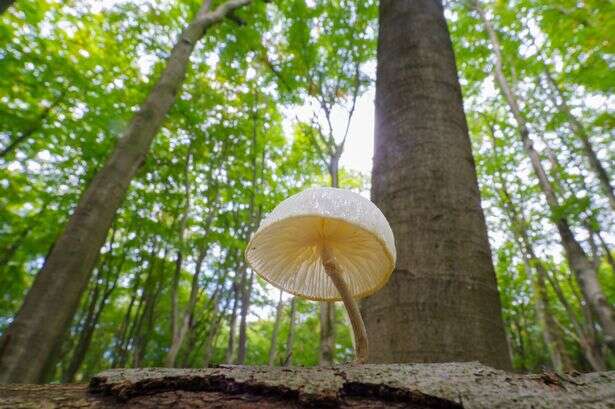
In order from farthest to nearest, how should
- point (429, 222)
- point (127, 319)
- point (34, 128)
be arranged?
point (127, 319) < point (34, 128) < point (429, 222)

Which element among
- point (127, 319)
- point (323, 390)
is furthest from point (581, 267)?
point (127, 319)

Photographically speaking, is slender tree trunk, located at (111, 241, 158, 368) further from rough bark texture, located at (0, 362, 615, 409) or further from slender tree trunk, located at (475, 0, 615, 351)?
rough bark texture, located at (0, 362, 615, 409)

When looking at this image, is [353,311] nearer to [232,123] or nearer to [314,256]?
[314,256]

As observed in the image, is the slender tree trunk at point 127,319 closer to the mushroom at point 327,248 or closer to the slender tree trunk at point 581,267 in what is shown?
the mushroom at point 327,248

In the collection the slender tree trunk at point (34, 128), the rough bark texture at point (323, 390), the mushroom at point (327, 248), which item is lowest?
the rough bark texture at point (323, 390)

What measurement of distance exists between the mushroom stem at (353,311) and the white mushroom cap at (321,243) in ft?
0.13

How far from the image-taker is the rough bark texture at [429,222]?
5.00 ft

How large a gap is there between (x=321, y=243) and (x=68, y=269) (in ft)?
8.84

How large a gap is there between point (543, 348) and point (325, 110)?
51.1ft

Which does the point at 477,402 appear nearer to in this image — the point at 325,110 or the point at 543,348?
the point at 325,110

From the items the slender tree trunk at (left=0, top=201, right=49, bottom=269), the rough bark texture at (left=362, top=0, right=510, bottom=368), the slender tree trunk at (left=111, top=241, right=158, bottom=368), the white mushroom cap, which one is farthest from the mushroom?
the slender tree trunk at (left=0, top=201, right=49, bottom=269)

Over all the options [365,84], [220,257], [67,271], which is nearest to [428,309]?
[67,271]

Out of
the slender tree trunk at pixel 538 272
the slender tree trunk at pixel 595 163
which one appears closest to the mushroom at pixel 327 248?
the slender tree trunk at pixel 595 163

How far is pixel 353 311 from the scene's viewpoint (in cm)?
122
